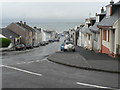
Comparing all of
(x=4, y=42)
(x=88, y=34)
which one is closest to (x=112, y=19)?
(x=88, y=34)

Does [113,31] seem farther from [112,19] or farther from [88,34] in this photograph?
[88,34]

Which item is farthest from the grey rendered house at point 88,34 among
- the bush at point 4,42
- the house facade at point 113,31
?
the bush at point 4,42

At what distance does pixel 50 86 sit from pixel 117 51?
11390mm

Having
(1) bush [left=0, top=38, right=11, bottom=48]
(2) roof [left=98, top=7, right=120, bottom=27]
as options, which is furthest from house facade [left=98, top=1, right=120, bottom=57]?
(1) bush [left=0, top=38, right=11, bottom=48]

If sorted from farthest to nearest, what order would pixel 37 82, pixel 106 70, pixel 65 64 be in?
pixel 65 64
pixel 106 70
pixel 37 82

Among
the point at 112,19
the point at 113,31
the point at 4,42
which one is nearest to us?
the point at 113,31

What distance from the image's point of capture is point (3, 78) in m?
10.5

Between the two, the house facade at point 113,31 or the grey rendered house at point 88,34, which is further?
the grey rendered house at point 88,34

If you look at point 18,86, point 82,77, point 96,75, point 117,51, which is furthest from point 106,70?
point 117,51

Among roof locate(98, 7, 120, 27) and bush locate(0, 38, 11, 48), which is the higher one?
roof locate(98, 7, 120, 27)

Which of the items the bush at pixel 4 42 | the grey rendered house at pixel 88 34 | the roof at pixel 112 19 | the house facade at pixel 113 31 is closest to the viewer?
the house facade at pixel 113 31

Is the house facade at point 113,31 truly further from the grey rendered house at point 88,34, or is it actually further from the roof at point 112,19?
the grey rendered house at point 88,34

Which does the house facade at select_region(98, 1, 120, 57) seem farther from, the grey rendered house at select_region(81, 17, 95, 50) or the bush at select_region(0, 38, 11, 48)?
the bush at select_region(0, 38, 11, 48)

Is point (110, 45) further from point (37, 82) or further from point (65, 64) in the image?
point (37, 82)
